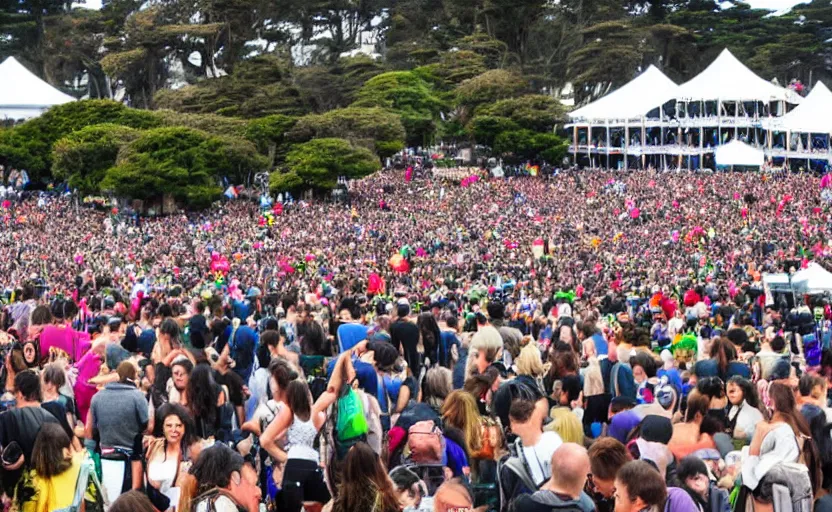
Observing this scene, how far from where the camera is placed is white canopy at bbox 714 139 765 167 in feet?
153

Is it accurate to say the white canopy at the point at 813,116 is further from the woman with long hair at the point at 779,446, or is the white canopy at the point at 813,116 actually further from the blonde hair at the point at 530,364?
the woman with long hair at the point at 779,446

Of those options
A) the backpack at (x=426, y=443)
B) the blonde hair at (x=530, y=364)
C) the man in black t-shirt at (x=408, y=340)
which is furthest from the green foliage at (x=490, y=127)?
the backpack at (x=426, y=443)

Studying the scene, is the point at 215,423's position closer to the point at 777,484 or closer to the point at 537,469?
the point at 537,469

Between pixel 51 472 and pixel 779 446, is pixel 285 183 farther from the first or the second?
pixel 779 446

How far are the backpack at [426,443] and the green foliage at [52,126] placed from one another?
49.2 m

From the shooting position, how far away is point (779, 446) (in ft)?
24.3

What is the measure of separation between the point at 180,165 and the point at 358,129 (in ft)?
24.1

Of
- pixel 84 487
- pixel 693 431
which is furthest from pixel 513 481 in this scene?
pixel 84 487

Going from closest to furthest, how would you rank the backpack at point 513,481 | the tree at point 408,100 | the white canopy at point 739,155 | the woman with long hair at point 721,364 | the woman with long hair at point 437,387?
the backpack at point 513,481 → the woman with long hair at point 437,387 → the woman with long hair at point 721,364 → the white canopy at point 739,155 → the tree at point 408,100

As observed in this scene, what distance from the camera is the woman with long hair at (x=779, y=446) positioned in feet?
23.9

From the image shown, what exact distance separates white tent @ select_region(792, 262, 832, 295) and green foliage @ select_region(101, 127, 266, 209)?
30464 mm

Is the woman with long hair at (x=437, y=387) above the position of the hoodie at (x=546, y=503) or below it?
below

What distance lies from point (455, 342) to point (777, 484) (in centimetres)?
517

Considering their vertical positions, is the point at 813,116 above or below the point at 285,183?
above
